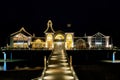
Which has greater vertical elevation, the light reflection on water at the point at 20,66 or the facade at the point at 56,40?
the facade at the point at 56,40

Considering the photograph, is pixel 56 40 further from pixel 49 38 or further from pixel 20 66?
pixel 20 66

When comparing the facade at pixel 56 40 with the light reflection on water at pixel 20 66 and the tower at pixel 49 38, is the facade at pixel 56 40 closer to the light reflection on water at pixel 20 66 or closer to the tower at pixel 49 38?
the tower at pixel 49 38

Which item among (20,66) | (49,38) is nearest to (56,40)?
(49,38)

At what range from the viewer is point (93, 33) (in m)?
72.5

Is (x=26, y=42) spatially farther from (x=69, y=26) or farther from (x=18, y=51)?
(x=69, y=26)

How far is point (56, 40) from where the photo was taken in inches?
2741

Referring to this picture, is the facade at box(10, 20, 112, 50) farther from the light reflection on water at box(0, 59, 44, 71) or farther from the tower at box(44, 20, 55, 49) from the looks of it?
the light reflection on water at box(0, 59, 44, 71)

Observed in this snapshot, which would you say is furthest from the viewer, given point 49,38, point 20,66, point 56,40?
point 49,38

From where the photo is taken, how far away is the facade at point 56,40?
6975 centimetres

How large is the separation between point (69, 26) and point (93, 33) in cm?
643

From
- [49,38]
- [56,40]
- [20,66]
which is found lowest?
[20,66]

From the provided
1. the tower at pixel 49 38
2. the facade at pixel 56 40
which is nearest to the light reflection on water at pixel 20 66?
the facade at pixel 56 40

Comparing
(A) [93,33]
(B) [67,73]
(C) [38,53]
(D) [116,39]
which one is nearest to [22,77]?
(B) [67,73]

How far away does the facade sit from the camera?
229 feet
